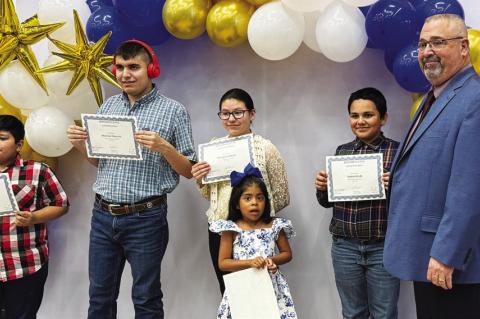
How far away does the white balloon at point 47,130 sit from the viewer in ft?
9.48

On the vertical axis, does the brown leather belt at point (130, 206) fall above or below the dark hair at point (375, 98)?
below

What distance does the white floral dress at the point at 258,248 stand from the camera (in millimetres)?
2387

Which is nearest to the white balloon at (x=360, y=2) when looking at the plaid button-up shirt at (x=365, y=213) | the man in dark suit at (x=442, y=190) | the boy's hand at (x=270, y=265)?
the plaid button-up shirt at (x=365, y=213)

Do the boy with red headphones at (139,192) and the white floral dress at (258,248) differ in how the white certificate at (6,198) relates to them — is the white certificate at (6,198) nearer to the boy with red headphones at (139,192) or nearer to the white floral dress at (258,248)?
the boy with red headphones at (139,192)

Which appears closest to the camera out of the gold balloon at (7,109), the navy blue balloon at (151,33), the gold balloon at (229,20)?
the gold balloon at (229,20)

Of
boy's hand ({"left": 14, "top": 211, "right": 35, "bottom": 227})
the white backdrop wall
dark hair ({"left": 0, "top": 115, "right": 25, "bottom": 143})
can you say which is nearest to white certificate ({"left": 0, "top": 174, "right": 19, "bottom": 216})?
boy's hand ({"left": 14, "top": 211, "right": 35, "bottom": 227})

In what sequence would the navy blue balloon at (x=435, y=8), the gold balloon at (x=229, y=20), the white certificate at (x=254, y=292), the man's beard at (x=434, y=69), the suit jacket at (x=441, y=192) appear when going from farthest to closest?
the gold balloon at (x=229, y=20), the navy blue balloon at (x=435, y=8), the white certificate at (x=254, y=292), the man's beard at (x=434, y=69), the suit jacket at (x=441, y=192)

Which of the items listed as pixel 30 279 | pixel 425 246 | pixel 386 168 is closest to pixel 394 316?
pixel 386 168

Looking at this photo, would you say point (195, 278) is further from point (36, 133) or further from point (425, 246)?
point (425, 246)

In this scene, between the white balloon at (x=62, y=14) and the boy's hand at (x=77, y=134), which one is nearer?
the boy's hand at (x=77, y=134)

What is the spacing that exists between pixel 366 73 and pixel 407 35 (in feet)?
1.75

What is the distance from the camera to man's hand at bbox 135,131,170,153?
7.84ft

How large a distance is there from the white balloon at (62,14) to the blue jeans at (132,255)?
1057 millimetres

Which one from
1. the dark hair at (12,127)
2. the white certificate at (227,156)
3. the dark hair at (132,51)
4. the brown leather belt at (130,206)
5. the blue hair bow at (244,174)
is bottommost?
the brown leather belt at (130,206)
